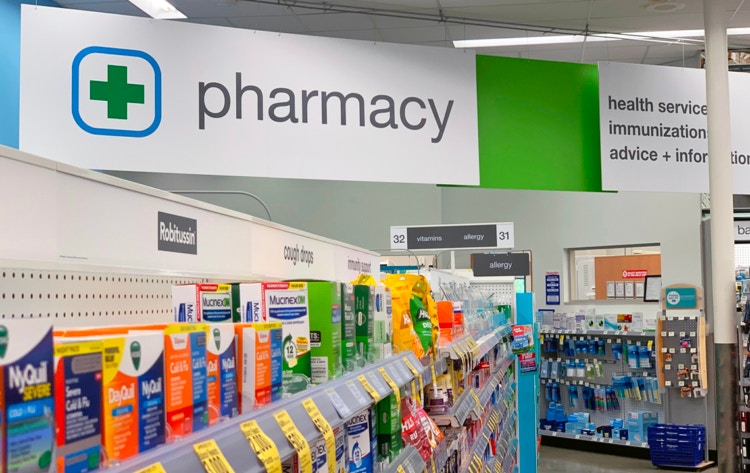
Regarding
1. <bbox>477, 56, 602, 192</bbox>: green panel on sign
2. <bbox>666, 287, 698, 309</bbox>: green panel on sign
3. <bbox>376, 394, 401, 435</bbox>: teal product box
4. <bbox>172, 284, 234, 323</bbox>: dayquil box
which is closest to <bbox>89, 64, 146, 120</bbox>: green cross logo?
<bbox>477, 56, 602, 192</bbox>: green panel on sign

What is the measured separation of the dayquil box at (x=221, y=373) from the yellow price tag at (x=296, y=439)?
8cm

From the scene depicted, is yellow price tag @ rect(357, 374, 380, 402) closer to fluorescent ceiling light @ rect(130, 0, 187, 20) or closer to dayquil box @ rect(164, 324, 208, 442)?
dayquil box @ rect(164, 324, 208, 442)

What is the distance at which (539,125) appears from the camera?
539cm

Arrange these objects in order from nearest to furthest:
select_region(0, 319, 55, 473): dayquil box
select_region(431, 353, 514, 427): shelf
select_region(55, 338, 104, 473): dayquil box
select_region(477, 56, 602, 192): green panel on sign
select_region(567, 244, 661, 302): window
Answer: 1. select_region(0, 319, 55, 473): dayquil box
2. select_region(55, 338, 104, 473): dayquil box
3. select_region(431, 353, 514, 427): shelf
4. select_region(477, 56, 602, 192): green panel on sign
5. select_region(567, 244, 661, 302): window

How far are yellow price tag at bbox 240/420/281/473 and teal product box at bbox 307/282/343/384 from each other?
57cm

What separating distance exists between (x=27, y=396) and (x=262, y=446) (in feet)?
1.52

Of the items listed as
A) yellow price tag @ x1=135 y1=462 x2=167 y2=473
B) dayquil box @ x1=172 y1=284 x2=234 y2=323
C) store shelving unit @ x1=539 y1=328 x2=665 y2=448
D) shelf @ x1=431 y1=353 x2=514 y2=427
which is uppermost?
dayquil box @ x1=172 y1=284 x2=234 y2=323

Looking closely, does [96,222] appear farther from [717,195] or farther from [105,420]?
[717,195]

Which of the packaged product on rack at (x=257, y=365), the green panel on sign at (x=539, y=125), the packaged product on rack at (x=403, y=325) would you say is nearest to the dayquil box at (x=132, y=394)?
the packaged product on rack at (x=257, y=365)

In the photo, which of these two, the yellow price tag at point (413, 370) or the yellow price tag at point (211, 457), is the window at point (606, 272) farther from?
the yellow price tag at point (211, 457)

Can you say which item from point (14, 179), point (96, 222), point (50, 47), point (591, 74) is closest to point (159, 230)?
point (96, 222)

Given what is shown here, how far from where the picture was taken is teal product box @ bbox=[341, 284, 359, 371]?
204 centimetres

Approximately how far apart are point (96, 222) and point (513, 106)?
12.8ft

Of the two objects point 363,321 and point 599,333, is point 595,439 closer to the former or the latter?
point 599,333
